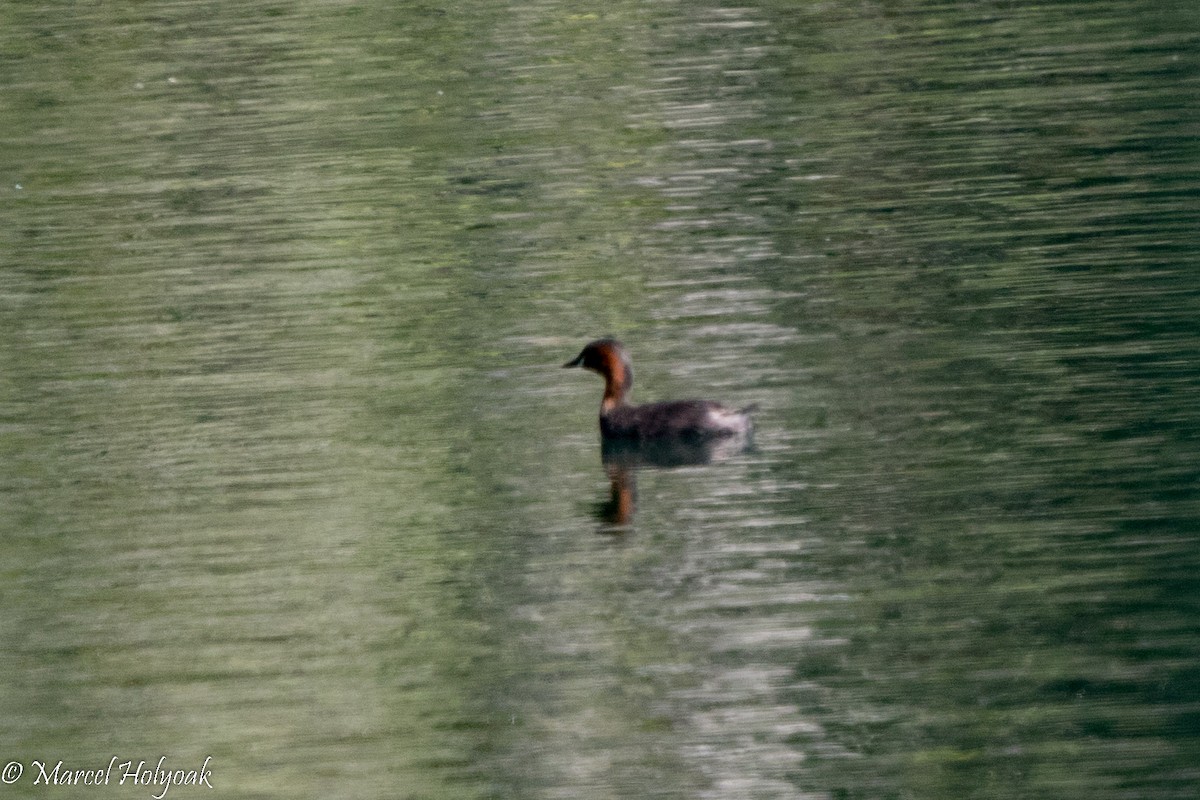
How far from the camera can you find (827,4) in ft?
94.7

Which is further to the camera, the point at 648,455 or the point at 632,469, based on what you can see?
the point at 648,455

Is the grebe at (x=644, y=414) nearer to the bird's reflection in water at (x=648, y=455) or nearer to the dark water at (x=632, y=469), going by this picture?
the bird's reflection in water at (x=648, y=455)

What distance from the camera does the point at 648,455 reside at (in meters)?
11.9

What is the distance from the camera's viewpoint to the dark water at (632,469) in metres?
8.64

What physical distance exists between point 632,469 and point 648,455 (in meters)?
0.21

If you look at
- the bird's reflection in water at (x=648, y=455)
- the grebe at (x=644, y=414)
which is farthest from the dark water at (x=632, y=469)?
the grebe at (x=644, y=414)

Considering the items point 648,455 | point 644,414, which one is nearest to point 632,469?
point 648,455

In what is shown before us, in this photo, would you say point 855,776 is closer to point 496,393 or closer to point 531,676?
point 531,676

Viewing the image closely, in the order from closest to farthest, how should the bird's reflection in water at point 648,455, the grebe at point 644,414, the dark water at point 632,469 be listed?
the dark water at point 632,469, the bird's reflection in water at point 648,455, the grebe at point 644,414

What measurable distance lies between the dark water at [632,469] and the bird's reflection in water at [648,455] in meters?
0.09

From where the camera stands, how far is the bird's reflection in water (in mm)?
11438

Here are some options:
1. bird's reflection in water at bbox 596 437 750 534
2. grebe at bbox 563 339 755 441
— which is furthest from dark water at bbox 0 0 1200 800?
grebe at bbox 563 339 755 441

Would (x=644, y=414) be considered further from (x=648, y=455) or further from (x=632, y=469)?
(x=632, y=469)

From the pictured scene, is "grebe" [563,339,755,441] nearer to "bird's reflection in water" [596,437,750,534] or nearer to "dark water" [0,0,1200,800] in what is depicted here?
"bird's reflection in water" [596,437,750,534]
